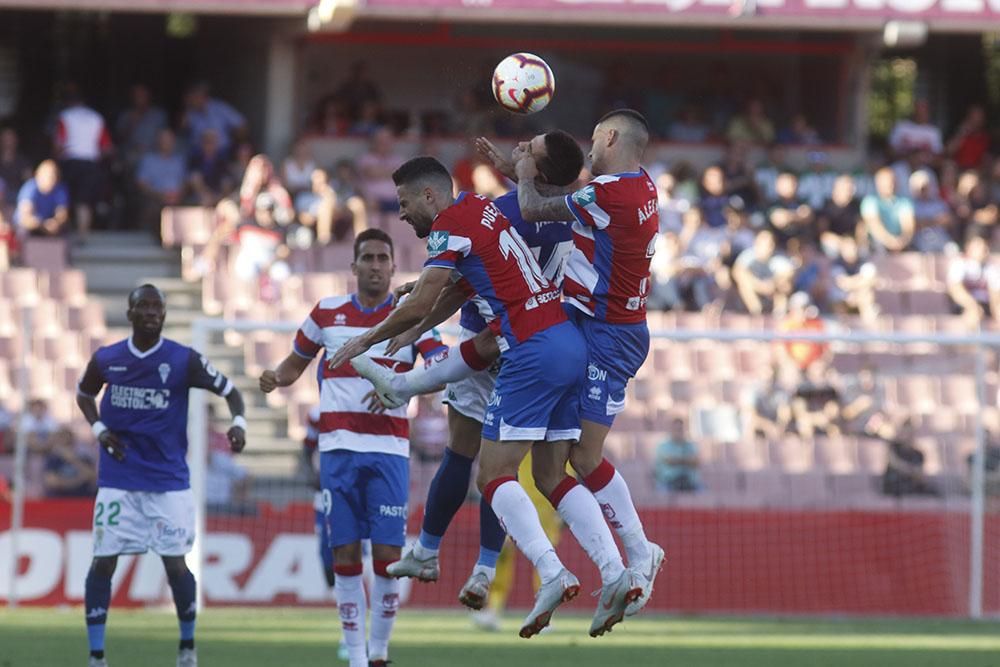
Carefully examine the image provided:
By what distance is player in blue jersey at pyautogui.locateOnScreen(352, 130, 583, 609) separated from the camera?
33.1 ft

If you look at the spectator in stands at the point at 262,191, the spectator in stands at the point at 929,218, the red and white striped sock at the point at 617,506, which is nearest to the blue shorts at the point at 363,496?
the red and white striped sock at the point at 617,506

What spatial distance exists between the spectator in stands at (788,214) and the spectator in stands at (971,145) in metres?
3.07

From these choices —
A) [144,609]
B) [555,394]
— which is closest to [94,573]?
[555,394]

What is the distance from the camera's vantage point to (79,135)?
21.9 metres

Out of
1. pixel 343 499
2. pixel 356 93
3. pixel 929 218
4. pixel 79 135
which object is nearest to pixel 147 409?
pixel 343 499

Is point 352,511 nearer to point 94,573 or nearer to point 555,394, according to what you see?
point 94,573

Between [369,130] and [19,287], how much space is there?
5251 millimetres

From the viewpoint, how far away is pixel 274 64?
2383 centimetres

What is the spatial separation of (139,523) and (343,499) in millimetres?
1324

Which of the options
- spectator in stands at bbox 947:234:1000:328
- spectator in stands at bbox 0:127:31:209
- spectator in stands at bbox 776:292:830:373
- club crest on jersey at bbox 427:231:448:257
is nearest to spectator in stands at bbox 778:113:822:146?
spectator in stands at bbox 947:234:1000:328

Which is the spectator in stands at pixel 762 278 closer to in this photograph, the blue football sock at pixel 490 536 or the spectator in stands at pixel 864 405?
the spectator in stands at pixel 864 405

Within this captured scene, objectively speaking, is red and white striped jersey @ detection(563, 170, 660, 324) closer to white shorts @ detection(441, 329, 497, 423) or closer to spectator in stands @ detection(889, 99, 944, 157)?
white shorts @ detection(441, 329, 497, 423)

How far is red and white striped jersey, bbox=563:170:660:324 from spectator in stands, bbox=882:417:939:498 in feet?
28.0

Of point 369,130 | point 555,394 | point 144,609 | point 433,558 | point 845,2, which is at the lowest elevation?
point 144,609
